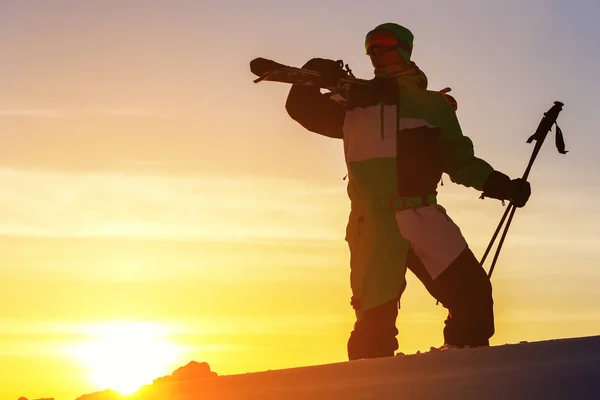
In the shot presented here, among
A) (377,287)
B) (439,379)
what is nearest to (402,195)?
(377,287)

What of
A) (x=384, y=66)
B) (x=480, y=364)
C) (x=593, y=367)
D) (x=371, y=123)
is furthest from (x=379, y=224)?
(x=593, y=367)

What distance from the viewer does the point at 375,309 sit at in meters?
7.32

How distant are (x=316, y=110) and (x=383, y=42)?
770mm

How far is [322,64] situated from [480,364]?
3.62m

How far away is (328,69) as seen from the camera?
7.80m

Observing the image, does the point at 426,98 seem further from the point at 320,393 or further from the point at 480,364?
the point at 320,393

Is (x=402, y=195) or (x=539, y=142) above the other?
(x=539, y=142)

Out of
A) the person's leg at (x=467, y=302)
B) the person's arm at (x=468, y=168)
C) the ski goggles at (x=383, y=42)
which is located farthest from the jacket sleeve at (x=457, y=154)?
the person's leg at (x=467, y=302)

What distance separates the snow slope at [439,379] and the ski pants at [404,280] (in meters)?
1.73

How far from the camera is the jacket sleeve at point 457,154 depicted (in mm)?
7660

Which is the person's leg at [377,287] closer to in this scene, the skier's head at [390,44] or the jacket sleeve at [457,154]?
the jacket sleeve at [457,154]

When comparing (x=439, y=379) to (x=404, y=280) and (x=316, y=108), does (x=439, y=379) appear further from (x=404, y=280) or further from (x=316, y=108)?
(x=316, y=108)

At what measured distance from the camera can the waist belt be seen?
7.39 meters

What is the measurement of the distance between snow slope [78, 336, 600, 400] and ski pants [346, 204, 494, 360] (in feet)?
5.69
